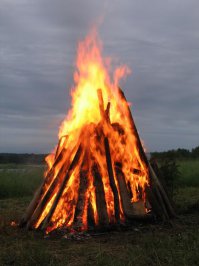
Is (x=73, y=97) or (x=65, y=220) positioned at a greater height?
(x=73, y=97)

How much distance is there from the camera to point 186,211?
10.8 metres

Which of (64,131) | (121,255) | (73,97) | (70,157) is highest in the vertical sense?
(73,97)

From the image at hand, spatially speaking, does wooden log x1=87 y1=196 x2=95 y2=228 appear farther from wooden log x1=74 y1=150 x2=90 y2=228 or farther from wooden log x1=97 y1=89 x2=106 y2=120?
wooden log x1=97 y1=89 x2=106 y2=120

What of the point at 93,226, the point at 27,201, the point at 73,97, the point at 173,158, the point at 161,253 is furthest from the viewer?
the point at 27,201

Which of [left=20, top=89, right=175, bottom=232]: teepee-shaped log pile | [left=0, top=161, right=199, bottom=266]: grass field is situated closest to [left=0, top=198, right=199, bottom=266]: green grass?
[left=0, top=161, right=199, bottom=266]: grass field

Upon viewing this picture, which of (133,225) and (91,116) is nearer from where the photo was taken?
(133,225)

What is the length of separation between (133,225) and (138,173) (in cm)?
130

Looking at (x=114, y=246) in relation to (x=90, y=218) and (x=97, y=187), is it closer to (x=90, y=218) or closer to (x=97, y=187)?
(x=90, y=218)

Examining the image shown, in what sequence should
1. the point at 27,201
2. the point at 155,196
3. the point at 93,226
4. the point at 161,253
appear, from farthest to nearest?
the point at 27,201, the point at 155,196, the point at 93,226, the point at 161,253

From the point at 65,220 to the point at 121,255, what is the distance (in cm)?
252

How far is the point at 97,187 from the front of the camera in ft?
29.3

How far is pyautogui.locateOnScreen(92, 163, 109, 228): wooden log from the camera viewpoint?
28.0 feet

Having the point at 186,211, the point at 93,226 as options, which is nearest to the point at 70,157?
the point at 93,226

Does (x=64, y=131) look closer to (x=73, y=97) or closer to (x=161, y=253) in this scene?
(x=73, y=97)
